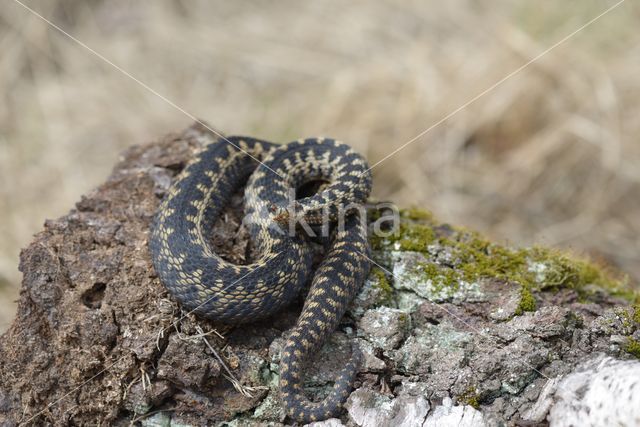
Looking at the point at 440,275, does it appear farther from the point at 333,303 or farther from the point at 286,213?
the point at 286,213

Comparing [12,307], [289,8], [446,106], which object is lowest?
[12,307]

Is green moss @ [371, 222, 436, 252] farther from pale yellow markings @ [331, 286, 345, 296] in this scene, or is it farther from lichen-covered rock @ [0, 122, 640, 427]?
pale yellow markings @ [331, 286, 345, 296]

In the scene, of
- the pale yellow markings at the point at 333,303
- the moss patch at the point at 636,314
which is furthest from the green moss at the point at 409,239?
the moss patch at the point at 636,314

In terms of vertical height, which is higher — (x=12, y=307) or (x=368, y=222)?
(x=368, y=222)

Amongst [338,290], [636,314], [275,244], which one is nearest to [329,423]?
[338,290]

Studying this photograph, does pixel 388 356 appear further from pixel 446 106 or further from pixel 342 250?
pixel 446 106

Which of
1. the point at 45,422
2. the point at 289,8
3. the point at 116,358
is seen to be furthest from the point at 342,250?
the point at 289,8
